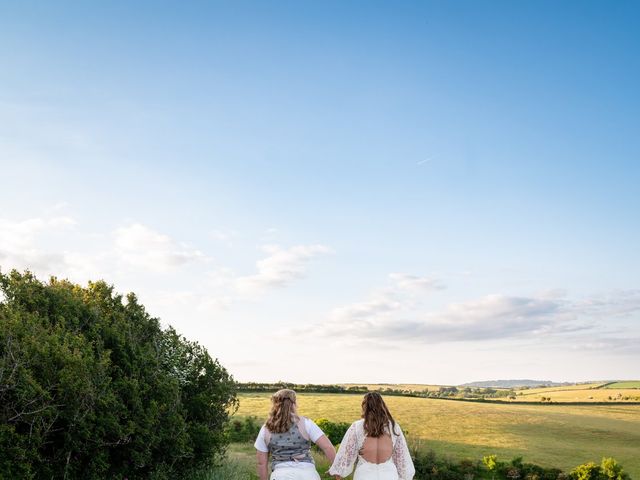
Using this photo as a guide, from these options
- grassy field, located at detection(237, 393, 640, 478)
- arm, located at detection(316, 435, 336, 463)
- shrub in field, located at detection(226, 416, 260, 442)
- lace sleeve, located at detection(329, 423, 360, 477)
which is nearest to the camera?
arm, located at detection(316, 435, 336, 463)

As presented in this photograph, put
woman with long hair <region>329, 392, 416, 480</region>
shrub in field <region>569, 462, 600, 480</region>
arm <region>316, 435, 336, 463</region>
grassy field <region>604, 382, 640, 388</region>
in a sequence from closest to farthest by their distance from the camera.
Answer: woman with long hair <region>329, 392, 416, 480</region>, arm <region>316, 435, 336, 463</region>, shrub in field <region>569, 462, 600, 480</region>, grassy field <region>604, 382, 640, 388</region>

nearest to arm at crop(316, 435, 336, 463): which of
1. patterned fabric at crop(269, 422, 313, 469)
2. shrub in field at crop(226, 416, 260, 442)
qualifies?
patterned fabric at crop(269, 422, 313, 469)

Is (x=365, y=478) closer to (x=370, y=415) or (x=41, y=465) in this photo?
(x=370, y=415)

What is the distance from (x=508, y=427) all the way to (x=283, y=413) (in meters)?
62.2

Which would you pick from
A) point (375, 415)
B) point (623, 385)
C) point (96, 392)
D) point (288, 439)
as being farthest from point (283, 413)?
point (623, 385)

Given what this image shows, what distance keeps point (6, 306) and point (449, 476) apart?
3110cm

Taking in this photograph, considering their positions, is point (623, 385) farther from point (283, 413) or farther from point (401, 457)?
point (283, 413)

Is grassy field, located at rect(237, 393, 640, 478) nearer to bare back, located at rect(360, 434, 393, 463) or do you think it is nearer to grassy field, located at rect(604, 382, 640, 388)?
bare back, located at rect(360, 434, 393, 463)

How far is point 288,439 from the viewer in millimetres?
8844

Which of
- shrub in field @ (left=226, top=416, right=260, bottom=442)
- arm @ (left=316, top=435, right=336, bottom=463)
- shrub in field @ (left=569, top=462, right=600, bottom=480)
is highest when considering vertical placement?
arm @ (left=316, top=435, right=336, bottom=463)

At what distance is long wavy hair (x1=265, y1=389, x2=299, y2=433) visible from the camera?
880 cm

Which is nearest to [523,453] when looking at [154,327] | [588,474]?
[588,474]

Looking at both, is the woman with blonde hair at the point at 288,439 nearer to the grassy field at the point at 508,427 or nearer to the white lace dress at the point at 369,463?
the white lace dress at the point at 369,463

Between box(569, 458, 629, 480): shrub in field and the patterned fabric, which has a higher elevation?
the patterned fabric
